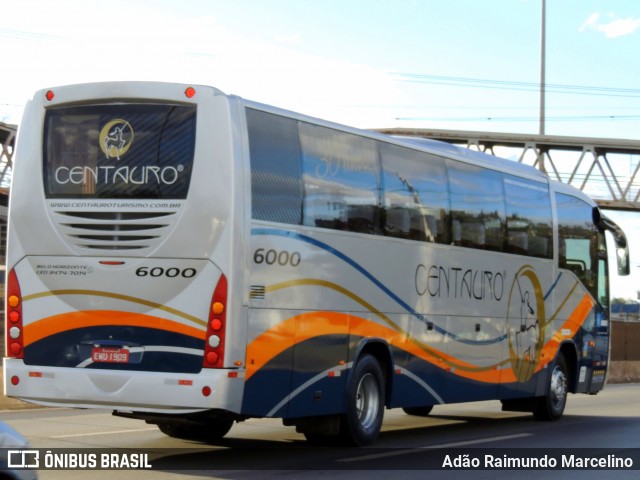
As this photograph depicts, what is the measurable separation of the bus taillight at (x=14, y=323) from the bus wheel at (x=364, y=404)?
369 centimetres

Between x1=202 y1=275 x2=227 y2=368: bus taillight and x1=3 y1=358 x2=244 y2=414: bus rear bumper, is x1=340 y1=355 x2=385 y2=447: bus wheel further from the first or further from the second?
x1=202 y1=275 x2=227 y2=368: bus taillight

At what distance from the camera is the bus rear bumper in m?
11.5

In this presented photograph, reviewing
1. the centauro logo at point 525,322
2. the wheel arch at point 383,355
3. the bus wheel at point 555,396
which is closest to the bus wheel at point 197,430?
the wheel arch at point 383,355

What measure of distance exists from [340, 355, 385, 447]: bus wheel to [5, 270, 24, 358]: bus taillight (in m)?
3.69

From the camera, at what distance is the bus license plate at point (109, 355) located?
1187 centimetres

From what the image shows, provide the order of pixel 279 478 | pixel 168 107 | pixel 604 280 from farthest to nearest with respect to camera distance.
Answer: pixel 604 280 < pixel 168 107 < pixel 279 478

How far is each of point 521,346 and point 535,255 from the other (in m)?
1.51

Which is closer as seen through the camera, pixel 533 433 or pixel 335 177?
pixel 335 177

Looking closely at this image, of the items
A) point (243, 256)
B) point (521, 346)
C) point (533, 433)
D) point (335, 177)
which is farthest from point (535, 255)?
point (243, 256)

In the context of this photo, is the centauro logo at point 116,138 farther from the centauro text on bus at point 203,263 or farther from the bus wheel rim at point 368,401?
the bus wheel rim at point 368,401

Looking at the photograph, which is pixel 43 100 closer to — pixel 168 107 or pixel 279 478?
pixel 168 107

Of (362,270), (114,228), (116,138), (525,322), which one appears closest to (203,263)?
(114,228)

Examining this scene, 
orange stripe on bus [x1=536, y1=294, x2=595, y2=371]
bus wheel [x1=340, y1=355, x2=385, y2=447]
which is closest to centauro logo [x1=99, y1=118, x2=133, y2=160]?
bus wheel [x1=340, y1=355, x2=385, y2=447]

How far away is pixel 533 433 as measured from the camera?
1706 centimetres
